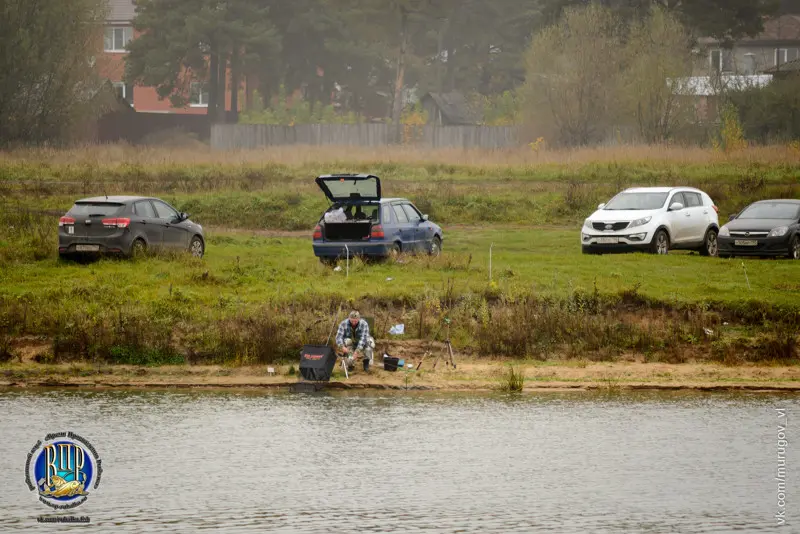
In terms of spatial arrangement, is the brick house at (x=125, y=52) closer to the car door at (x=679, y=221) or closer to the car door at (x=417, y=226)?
the car door at (x=679, y=221)

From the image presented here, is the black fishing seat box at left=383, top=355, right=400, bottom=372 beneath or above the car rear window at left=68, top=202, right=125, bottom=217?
beneath

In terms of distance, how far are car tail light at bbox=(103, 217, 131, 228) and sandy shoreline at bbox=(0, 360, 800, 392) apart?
644 centimetres

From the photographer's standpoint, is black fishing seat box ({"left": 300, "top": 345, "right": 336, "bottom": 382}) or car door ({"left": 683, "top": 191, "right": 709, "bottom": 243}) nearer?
black fishing seat box ({"left": 300, "top": 345, "right": 336, "bottom": 382})

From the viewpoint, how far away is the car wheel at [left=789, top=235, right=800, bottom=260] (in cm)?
3238

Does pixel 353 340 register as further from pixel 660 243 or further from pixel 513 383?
pixel 660 243

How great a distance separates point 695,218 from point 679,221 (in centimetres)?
70

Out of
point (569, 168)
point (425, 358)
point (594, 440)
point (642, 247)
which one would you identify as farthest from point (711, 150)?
point (594, 440)

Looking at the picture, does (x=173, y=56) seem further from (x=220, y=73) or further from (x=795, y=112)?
(x=795, y=112)

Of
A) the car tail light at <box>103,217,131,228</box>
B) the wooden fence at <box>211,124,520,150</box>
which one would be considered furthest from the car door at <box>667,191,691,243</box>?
the wooden fence at <box>211,124,520,150</box>

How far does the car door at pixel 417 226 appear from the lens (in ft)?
100

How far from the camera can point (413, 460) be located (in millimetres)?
17109

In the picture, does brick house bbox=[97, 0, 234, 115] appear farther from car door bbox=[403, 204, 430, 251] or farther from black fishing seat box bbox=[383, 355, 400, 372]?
black fishing seat box bbox=[383, 355, 400, 372]

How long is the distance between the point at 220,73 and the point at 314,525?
257ft
